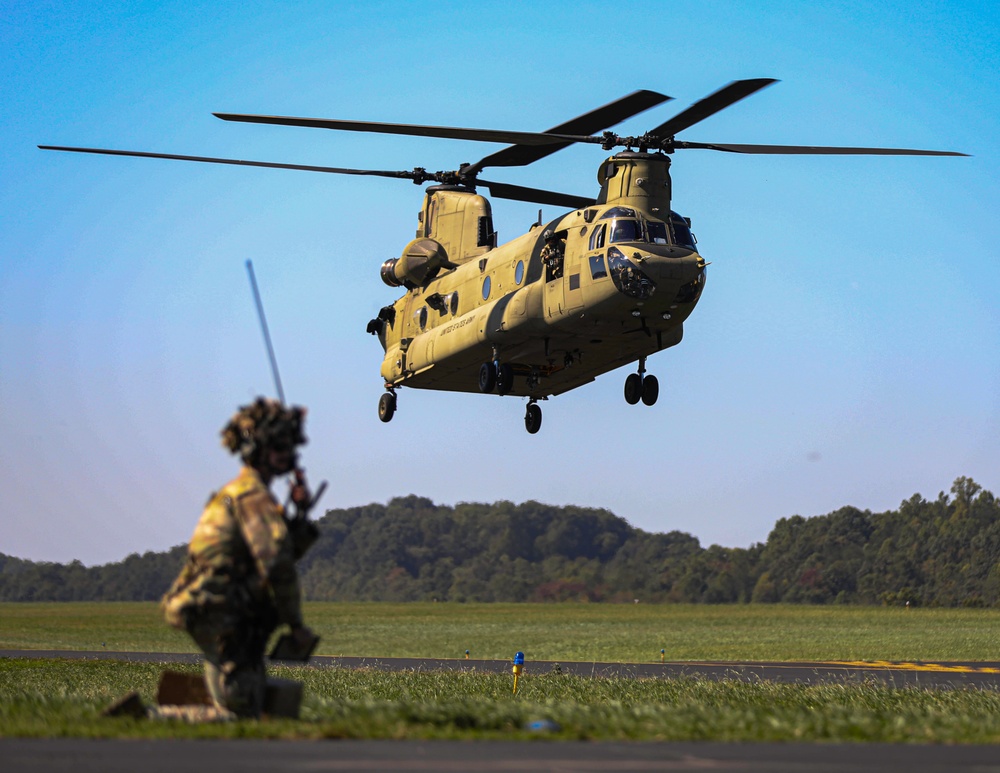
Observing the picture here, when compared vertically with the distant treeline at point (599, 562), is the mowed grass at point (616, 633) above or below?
below

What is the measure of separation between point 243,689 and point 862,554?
122 meters

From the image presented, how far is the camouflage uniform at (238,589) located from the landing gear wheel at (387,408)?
28.4m

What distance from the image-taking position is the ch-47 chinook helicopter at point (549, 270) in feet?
98.8

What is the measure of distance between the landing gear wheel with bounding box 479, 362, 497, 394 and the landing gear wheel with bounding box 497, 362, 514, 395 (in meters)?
0.10

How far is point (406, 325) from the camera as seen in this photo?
38562 mm

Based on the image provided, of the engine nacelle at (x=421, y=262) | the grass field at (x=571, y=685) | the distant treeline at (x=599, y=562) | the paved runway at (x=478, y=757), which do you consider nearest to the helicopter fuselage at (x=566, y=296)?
the engine nacelle at (x=421, y=262)

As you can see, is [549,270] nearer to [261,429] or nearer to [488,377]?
[488,377]

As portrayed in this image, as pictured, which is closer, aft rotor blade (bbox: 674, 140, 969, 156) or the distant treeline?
aft rotor blade (bbox: 674, 140, 969, 156)

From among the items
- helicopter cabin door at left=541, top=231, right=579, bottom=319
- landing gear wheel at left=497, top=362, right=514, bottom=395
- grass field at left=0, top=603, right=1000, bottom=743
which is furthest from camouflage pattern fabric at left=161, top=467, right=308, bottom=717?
landing gear wheel at left=497, top=362, right=514, bottom=395

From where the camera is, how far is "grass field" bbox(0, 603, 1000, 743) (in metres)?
11.0

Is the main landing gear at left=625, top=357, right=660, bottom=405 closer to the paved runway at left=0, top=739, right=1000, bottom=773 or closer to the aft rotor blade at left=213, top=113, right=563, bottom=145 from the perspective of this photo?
the aft rotor blade at left=213, top=113, right=563, bottom=145

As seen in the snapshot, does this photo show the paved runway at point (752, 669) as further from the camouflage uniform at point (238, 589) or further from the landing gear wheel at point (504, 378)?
the camouflage uniform at point (238, 589)

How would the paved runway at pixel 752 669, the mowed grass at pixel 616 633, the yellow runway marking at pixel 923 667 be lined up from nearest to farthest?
the paved runway at pixel 752 669
the yellow runway marking at pixel 923 667
the mowed grass at pixel 616 633

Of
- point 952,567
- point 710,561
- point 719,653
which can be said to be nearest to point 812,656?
point 719,653
